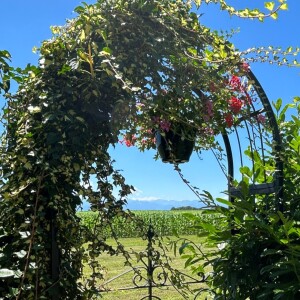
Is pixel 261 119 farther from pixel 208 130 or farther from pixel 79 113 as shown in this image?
pixel 79 113

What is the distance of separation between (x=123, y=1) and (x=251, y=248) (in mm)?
1308

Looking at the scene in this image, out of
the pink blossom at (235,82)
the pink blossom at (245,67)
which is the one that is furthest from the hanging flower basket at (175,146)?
the pink blossom at (245,67)

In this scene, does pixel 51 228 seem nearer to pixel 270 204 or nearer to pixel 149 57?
pixel 149 57

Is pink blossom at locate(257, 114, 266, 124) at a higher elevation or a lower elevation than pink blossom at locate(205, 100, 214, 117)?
lower

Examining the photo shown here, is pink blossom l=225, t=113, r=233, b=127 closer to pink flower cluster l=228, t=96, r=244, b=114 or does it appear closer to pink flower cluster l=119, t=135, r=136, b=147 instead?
pink flower cluster l=228, t=96, r=244, b=114

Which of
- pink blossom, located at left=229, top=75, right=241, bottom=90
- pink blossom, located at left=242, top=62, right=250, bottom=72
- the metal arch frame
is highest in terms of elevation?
pink blossom, located at left=242, top=62, right=250, bottom=72

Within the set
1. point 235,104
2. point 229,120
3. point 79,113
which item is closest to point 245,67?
point 235,104

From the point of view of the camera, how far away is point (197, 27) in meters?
2.47

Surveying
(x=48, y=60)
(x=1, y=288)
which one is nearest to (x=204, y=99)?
(x=48, y=60)

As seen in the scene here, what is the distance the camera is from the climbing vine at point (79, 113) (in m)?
2.05

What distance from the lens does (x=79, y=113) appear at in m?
2.12

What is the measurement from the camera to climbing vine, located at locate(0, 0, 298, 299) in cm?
205

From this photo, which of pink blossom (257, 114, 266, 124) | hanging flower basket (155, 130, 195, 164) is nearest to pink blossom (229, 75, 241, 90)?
pink blossom (257, 114, 266, 124)

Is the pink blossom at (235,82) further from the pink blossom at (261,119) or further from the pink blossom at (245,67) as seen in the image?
the pink blossom at (261,119)
